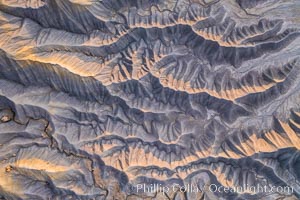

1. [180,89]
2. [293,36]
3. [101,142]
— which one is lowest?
[101,142]

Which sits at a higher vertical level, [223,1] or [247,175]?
[223,1]

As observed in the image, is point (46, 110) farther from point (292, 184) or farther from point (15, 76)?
point (292, 184)

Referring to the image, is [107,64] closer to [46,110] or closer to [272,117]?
[46,110]

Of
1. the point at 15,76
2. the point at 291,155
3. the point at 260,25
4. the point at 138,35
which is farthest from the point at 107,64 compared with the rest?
the point at 291,155

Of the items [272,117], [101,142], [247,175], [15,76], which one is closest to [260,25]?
[272,117]

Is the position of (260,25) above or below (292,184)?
above
